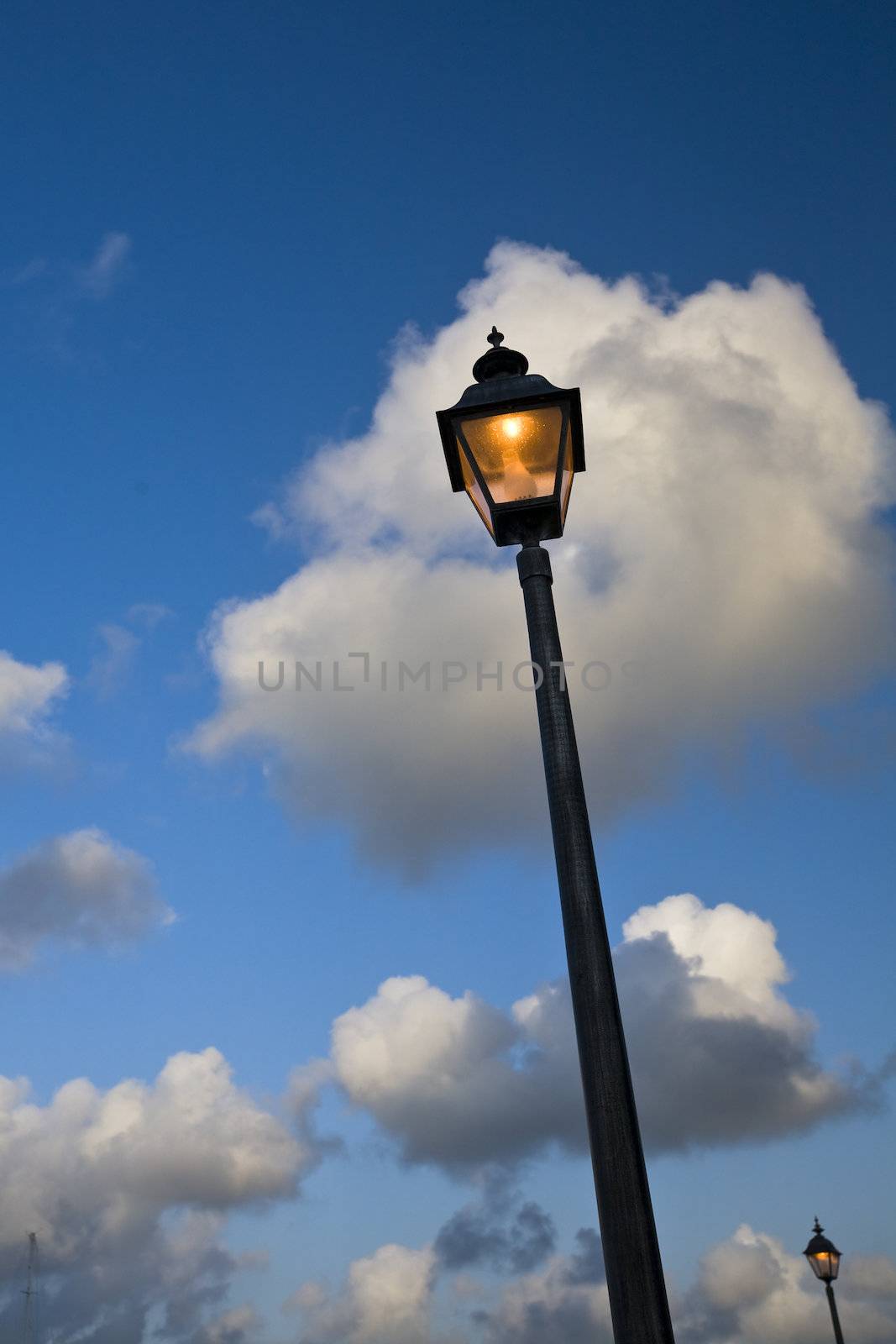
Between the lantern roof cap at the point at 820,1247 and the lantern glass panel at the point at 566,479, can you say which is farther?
the lantern roof cap at the point at 820,1247

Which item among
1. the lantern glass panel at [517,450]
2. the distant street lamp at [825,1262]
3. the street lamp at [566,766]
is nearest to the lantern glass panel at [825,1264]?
the distant street lamp at [825,1262]

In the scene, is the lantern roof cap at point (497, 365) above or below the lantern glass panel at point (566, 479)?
above

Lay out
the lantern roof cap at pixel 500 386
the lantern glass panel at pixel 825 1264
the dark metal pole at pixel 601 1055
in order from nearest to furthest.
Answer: the dark metal pole at pixel 601 1055 → the lantern roof cap at pixel 500 386 → the lantern glass panel at pixel 825 1264

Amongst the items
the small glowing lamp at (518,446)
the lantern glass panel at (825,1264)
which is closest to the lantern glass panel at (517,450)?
the small glowing lamp at (518,446)

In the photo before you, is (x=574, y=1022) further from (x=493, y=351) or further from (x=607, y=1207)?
(x=493, y=351)

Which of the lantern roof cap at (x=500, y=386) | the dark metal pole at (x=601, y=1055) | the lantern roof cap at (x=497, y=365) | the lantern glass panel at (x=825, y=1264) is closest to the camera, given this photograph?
the dark metal pole at (x=601, y=1055)

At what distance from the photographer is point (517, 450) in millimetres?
6492

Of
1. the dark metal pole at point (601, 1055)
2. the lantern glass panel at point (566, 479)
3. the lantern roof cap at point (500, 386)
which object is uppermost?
the lantern roof cap at point (500, 386)

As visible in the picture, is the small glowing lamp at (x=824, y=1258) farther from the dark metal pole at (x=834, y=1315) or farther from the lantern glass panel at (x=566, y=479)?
the lantern glass panel at (x=566, y=479)

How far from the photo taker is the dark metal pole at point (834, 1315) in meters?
26.4

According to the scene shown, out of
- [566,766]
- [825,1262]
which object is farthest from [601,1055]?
[825,1262]

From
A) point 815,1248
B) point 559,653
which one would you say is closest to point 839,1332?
point 815,1248

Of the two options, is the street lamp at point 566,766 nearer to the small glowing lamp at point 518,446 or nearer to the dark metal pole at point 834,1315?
the small glowing lamp at point 518,446

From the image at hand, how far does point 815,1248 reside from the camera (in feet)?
86.1
